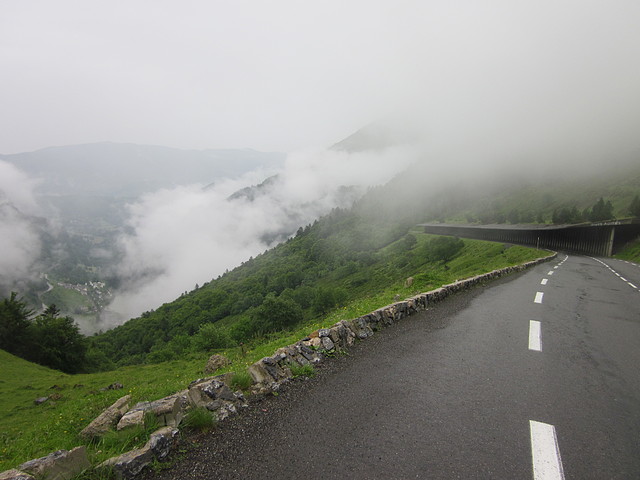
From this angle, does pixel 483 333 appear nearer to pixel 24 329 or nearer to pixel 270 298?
pixel 270 298

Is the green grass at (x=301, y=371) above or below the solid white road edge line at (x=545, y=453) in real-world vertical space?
below

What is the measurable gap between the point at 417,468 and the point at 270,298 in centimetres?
8042

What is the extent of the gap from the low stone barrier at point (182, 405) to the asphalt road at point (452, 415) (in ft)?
1.45

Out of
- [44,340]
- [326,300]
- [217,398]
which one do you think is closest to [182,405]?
[217,398]

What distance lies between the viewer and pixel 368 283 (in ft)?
387

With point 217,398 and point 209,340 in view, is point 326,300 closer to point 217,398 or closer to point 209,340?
point 209,340

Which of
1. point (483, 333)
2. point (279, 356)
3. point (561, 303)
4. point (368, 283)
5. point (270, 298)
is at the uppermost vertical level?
point (279, 356)

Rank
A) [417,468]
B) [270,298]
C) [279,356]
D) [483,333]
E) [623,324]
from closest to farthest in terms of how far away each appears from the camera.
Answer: [417,468], [279,356], [483,333], [623,324], [270,298]

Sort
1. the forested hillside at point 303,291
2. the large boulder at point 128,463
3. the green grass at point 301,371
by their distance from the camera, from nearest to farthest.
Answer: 1. the large boulder at point 128,463
2. the green grass at point 301,371
3. the forested hillside at point 303,291

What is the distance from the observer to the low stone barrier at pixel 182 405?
472 cm

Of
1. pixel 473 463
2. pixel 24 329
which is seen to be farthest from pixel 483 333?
pixel 24 329

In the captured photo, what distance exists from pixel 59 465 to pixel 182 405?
1993mm

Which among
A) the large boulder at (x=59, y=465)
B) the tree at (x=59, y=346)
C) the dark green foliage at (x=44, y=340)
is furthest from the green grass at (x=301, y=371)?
the dark green foliage at (x=44, y=340)

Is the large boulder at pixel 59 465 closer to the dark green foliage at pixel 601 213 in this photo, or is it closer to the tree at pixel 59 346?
the tree at pixel 59 346
